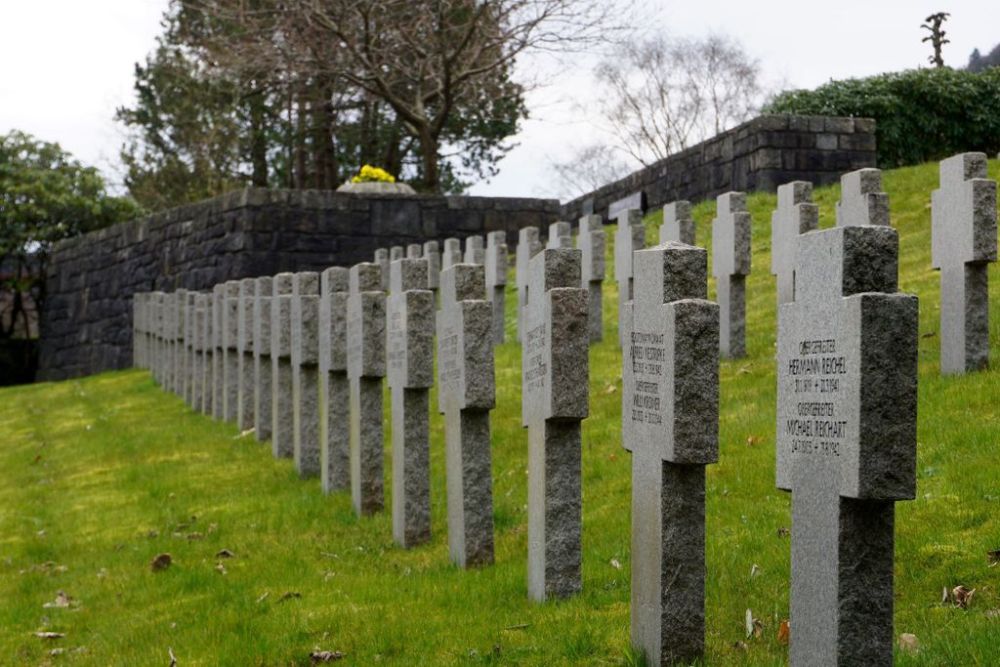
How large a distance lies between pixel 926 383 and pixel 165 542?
4.41 m

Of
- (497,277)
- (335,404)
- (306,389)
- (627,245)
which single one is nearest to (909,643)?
(335,404)

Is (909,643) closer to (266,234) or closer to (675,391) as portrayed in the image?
(675,391)

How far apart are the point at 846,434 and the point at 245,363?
9.61 m

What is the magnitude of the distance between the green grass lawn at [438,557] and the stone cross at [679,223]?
0.95 metres

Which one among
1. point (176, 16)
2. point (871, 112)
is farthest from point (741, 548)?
point (176, 16)

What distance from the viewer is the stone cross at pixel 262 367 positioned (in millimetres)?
11609

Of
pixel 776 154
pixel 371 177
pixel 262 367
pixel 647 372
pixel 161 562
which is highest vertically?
pixel 371 177

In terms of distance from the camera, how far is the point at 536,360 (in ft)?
18.2

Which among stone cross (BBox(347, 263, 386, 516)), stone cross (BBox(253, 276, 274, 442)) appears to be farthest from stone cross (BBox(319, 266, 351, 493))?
stone cross (BBox(253, 276, 274, 442))

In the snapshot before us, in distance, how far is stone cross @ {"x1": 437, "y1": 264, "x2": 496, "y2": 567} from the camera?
6297mm

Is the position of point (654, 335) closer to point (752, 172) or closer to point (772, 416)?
point (772, 416)

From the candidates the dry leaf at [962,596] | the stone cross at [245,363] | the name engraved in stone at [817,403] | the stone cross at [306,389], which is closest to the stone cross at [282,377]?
Answer: the stone cross at [306,389]

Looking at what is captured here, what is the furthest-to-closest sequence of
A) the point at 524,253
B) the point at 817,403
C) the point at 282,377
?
the point at 524,253
the point at 282,377
the point at 817,403

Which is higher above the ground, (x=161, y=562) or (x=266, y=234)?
(x=266, y=234)
